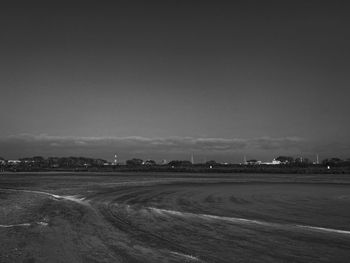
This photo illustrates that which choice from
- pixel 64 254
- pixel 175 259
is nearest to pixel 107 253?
pixel 64 254

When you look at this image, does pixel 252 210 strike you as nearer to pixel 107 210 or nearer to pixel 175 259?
pixel 107 210

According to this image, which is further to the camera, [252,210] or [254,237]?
[252,210]

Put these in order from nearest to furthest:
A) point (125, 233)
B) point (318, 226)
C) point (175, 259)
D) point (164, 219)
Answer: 1. point (175, 259)
2. point (125, 233)
3. point (318, 226)
4. point (164, 219)

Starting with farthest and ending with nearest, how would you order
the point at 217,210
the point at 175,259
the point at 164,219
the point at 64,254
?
1. the point at 217,210
2. the point at 164,219
3. the point at 64,254
4. the point at 175,259

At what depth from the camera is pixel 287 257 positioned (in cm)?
959

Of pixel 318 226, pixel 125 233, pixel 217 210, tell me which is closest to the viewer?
pixel 125 233

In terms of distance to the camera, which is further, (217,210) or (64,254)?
(217,210)

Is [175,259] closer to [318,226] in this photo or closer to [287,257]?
[287,257]

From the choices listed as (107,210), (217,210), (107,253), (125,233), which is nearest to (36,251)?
(107,253)

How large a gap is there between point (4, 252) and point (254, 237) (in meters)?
6.76

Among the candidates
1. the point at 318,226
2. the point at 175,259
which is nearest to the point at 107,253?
the point at 175,259

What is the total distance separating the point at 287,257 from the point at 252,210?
1016cm

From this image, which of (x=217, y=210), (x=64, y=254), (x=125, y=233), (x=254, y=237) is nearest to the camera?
(x=64, y=254)

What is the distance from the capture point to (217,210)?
19.6 m
